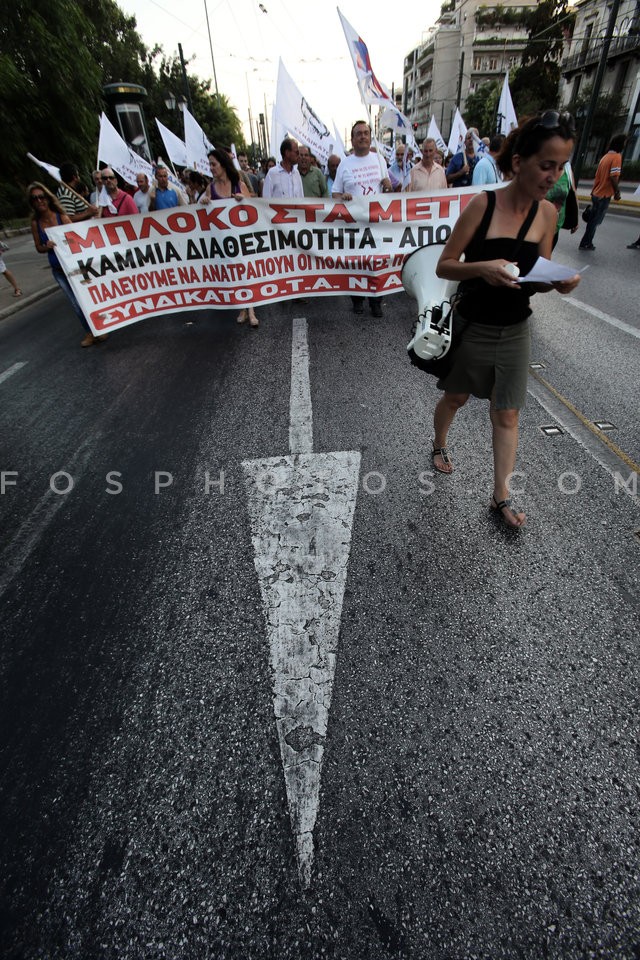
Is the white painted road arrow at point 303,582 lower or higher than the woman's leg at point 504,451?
lower

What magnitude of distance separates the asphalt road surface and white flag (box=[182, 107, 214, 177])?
9349 millimetres

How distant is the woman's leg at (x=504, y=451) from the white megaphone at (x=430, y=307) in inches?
18.5

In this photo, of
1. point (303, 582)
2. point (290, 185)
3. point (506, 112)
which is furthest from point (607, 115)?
point (303, 582)

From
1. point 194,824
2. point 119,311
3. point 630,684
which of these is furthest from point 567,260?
point 194,824

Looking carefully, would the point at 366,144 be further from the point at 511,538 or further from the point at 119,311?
the point at 511,538

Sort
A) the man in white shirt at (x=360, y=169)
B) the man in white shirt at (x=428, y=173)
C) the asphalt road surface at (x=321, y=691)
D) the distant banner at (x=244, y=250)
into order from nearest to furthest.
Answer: the asphalt road surface at (x=321, y=691)
the distant banner at (x=244, y=250)
the man in white shirt at (x=360, y=169)
the man in white shirt at (x=428, y=173)

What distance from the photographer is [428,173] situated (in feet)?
22.7

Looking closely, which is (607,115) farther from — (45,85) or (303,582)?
(303,582)

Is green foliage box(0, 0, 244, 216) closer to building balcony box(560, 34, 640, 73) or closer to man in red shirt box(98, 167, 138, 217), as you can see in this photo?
man in red shirt box(98, 167, 138, 217)

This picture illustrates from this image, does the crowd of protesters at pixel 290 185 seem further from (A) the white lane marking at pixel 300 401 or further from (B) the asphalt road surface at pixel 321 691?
(B) the asphalt road surface at pixel 321 691

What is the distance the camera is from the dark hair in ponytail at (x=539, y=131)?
6.19 ft

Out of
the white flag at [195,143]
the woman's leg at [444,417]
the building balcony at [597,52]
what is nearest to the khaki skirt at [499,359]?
the woman's leg at [444,417]

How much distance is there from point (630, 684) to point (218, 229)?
5.75 metres

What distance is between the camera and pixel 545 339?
5.04m
